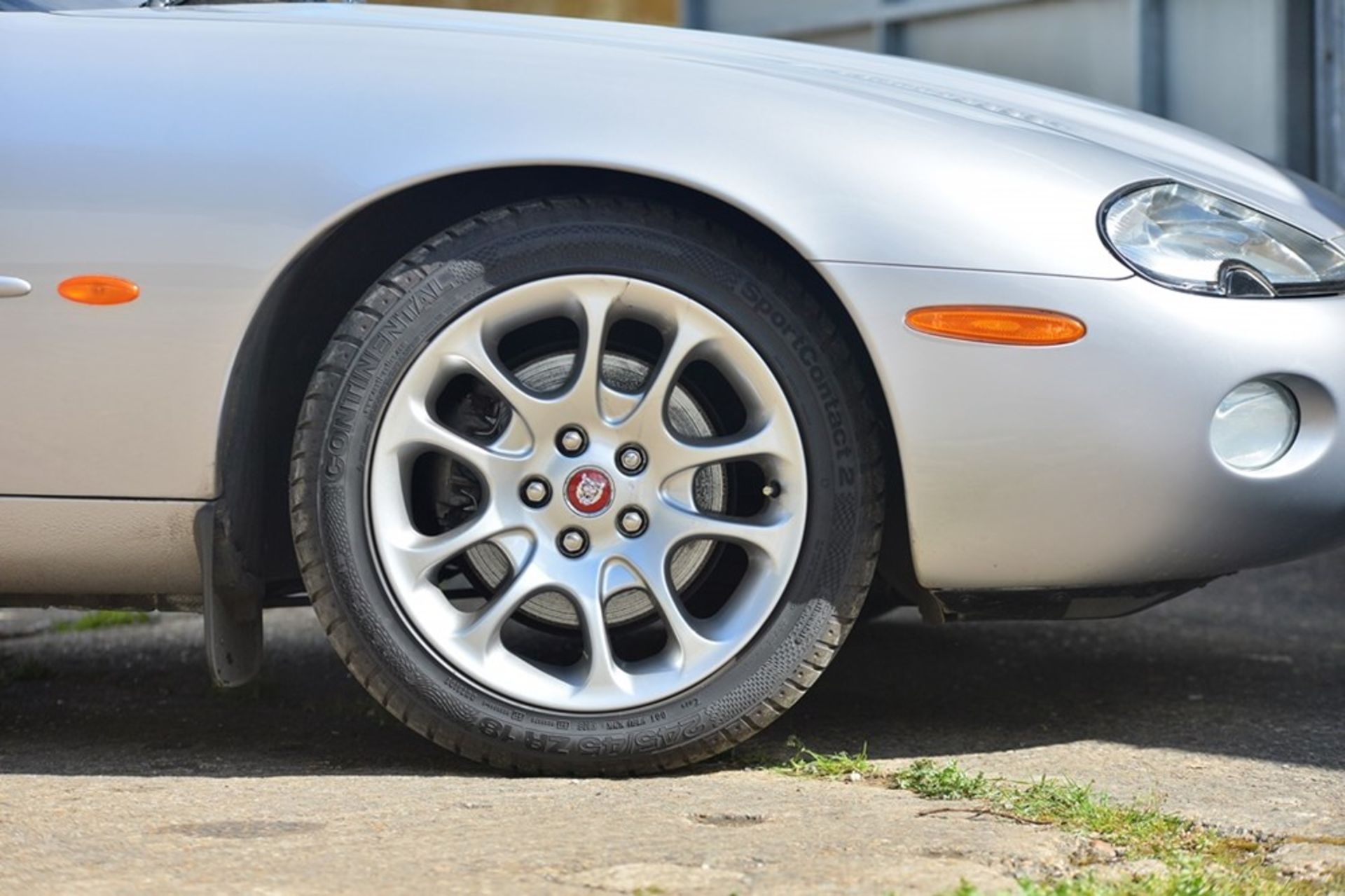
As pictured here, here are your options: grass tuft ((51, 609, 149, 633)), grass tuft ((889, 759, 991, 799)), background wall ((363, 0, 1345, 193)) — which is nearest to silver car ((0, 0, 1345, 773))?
grass tuft ((889, 759, 991, 799))

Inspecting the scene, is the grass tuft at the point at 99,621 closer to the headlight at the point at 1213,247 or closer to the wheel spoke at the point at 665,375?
the wheel spoke at the point at 665,375

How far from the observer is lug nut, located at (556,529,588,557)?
2604 millimetres

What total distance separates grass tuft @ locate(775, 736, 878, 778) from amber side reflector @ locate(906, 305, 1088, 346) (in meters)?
0.65

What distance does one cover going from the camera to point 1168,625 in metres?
3.99

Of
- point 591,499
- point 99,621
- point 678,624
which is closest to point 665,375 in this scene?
point 591,499

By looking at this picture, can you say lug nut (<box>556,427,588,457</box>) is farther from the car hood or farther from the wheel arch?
the car hood

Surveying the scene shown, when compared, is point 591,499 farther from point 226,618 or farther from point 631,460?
point 226,618

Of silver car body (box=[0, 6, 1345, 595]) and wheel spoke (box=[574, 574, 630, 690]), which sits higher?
silver car body (box=[0, 6, 1345, 595])

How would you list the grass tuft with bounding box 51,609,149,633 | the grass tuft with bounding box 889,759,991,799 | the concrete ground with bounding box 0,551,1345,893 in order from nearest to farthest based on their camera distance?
the concrete ground with bounding box 0,551,1345,893, the grass tuft with bounding box 889,759,991,799, the grass tuft with bounding box 51,609,149,633

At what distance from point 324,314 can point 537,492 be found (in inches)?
19.7

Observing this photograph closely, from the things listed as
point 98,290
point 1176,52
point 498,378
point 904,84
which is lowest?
point 498,378

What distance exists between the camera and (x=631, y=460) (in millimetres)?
2598

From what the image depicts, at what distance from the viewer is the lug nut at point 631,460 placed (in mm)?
2598

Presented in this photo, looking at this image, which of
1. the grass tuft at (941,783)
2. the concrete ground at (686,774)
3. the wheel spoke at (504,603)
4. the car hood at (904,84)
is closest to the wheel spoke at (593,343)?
the wheel spoke at (504,603)
